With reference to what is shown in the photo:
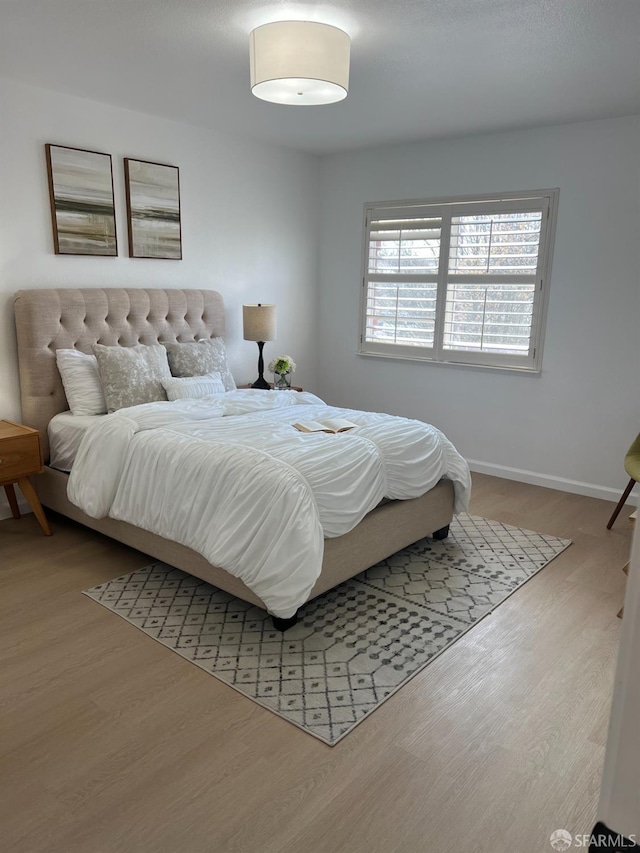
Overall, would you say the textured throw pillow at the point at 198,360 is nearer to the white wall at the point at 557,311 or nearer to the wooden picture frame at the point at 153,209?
the wooden picture frame at the point at 153,209

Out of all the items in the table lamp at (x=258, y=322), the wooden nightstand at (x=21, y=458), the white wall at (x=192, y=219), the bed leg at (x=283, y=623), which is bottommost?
the bed leg at (x=283, y=623)

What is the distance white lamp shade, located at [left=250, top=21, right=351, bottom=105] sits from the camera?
259cm

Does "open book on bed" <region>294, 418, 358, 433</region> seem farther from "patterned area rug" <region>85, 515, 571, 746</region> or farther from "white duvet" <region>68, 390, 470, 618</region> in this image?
"patterned area rug" <region>85, 515, 571, 746</region>

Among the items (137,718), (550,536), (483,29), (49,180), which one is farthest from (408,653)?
(49,180)

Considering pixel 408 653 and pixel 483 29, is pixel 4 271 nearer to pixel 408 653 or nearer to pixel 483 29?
pixel 483 29

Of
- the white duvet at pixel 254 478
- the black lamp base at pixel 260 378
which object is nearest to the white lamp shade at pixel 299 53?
the white duvet at pixel 254 478

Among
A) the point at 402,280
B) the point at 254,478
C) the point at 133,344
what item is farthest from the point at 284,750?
the point at 402,280

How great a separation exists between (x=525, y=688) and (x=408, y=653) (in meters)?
0.48

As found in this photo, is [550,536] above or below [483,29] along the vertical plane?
below

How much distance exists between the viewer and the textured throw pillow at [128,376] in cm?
381

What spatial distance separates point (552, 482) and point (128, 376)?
322cm

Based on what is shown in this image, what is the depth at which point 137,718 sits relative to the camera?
218cm

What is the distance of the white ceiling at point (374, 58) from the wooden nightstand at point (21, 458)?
6.52ft

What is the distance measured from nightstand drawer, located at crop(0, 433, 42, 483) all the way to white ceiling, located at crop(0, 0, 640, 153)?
201cm
